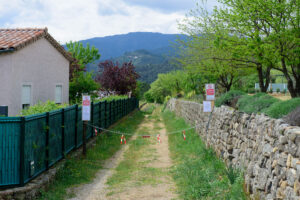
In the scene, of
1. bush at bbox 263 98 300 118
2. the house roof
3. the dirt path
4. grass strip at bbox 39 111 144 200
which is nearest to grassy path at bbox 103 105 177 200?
the dirt path

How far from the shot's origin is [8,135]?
20.9ft

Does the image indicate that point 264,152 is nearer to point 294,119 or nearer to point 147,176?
point 294,119

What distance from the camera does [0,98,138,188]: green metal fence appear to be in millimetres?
6377

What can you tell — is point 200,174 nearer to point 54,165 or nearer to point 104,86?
point 54,165

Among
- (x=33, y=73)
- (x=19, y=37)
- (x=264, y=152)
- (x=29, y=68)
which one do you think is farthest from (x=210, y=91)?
(x=19, y=37)

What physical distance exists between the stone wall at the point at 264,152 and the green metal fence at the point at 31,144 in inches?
174

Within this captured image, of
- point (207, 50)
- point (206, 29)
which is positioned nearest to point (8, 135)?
point (206, 29)

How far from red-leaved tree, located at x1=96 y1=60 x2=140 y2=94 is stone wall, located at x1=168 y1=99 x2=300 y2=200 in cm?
2774

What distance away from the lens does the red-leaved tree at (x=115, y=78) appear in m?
36.2

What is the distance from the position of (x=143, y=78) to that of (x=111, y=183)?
12240cm

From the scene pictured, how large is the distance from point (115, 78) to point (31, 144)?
96.8ft

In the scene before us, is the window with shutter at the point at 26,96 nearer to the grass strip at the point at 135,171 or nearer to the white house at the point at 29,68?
the white house at the point at 29,68

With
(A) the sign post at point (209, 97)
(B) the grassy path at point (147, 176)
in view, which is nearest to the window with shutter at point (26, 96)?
(B) the grassy path at point (147, 176)

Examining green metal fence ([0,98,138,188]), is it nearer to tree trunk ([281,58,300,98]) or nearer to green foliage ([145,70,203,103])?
tree trunk ([281,58,300,98])
